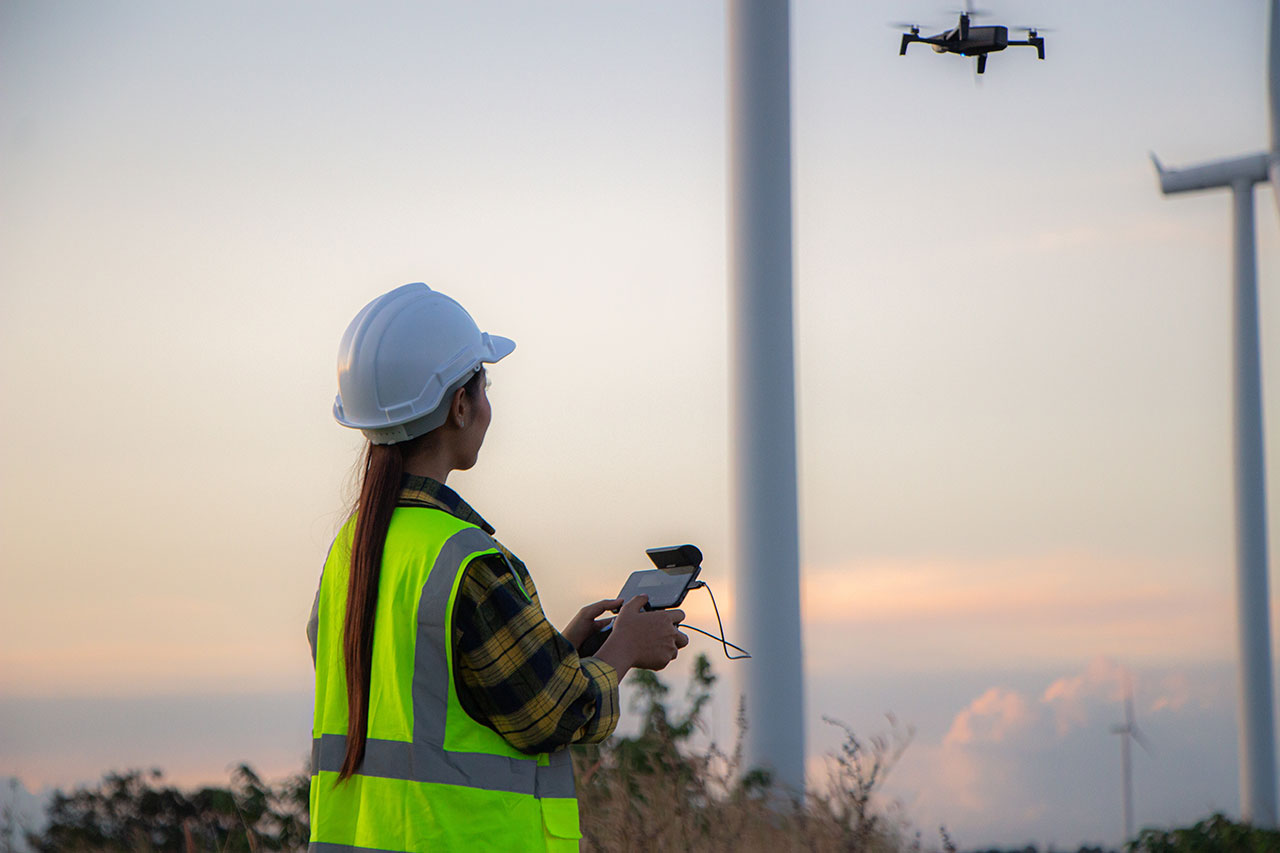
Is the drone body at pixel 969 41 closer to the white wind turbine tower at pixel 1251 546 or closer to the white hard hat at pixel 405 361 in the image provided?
the white wind turbine tower at pixel 1251 546

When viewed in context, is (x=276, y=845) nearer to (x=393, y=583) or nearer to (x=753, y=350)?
(x=753, y=350)

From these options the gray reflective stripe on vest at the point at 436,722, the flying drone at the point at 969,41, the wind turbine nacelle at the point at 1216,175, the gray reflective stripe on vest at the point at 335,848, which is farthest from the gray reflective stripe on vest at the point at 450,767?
the wind turbine nacelle at the point at 1216,175

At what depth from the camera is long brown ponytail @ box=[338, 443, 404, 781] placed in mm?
2711

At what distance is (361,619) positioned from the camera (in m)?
2.72

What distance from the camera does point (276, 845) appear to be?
23.4 ft

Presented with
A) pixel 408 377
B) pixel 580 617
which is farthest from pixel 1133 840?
pixel 408 377

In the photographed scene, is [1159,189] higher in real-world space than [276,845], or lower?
higher

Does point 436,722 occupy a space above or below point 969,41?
below

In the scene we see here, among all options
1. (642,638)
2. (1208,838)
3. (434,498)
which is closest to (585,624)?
(642,638)

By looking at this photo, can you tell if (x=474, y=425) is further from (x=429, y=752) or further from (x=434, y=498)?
(x=429, y=752)

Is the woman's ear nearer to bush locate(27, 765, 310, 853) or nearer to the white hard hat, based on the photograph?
the white hard hat

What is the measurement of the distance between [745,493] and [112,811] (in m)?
4.22

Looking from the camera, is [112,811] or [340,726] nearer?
[340,726]

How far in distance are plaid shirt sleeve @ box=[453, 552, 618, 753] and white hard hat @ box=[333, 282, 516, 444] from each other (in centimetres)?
40
